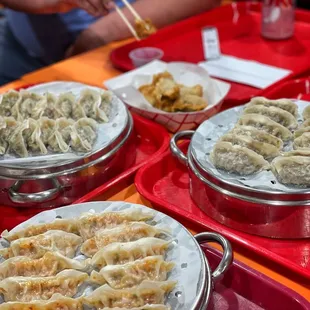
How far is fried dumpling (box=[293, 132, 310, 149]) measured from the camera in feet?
4.30

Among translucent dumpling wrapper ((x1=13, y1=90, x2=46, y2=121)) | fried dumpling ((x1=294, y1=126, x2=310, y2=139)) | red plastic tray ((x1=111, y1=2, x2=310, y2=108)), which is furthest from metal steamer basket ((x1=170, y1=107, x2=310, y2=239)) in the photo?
red plastic tray ((x1=111, y1=2, x2=310, y2=108))

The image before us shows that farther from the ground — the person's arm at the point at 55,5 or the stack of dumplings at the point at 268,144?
the person's arm at the point at 55,5

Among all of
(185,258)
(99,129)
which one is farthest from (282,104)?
(185,258)

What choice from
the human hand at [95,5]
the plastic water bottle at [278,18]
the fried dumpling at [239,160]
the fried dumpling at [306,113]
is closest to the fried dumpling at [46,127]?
the fried dumpling at [239,160]

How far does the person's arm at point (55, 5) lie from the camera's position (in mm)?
2323

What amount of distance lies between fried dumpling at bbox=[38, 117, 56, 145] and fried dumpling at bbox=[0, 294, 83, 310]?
64 cm

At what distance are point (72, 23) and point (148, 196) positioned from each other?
1817 mm

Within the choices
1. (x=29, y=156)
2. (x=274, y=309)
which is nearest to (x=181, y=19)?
(x=29, y=156)

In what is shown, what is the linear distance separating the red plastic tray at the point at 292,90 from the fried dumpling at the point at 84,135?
2.29ft

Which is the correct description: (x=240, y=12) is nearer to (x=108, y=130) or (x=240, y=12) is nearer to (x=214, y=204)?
(x=108, y=130)

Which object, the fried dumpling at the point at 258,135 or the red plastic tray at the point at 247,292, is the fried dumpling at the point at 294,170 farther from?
the red plastic tray at the point at 247,292

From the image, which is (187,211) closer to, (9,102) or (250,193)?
(250,193)

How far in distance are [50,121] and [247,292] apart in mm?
780

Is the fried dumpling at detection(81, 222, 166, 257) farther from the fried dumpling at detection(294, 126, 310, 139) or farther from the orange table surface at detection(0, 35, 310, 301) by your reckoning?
the fried dumpling at detection(294, 126, 310, 139)
